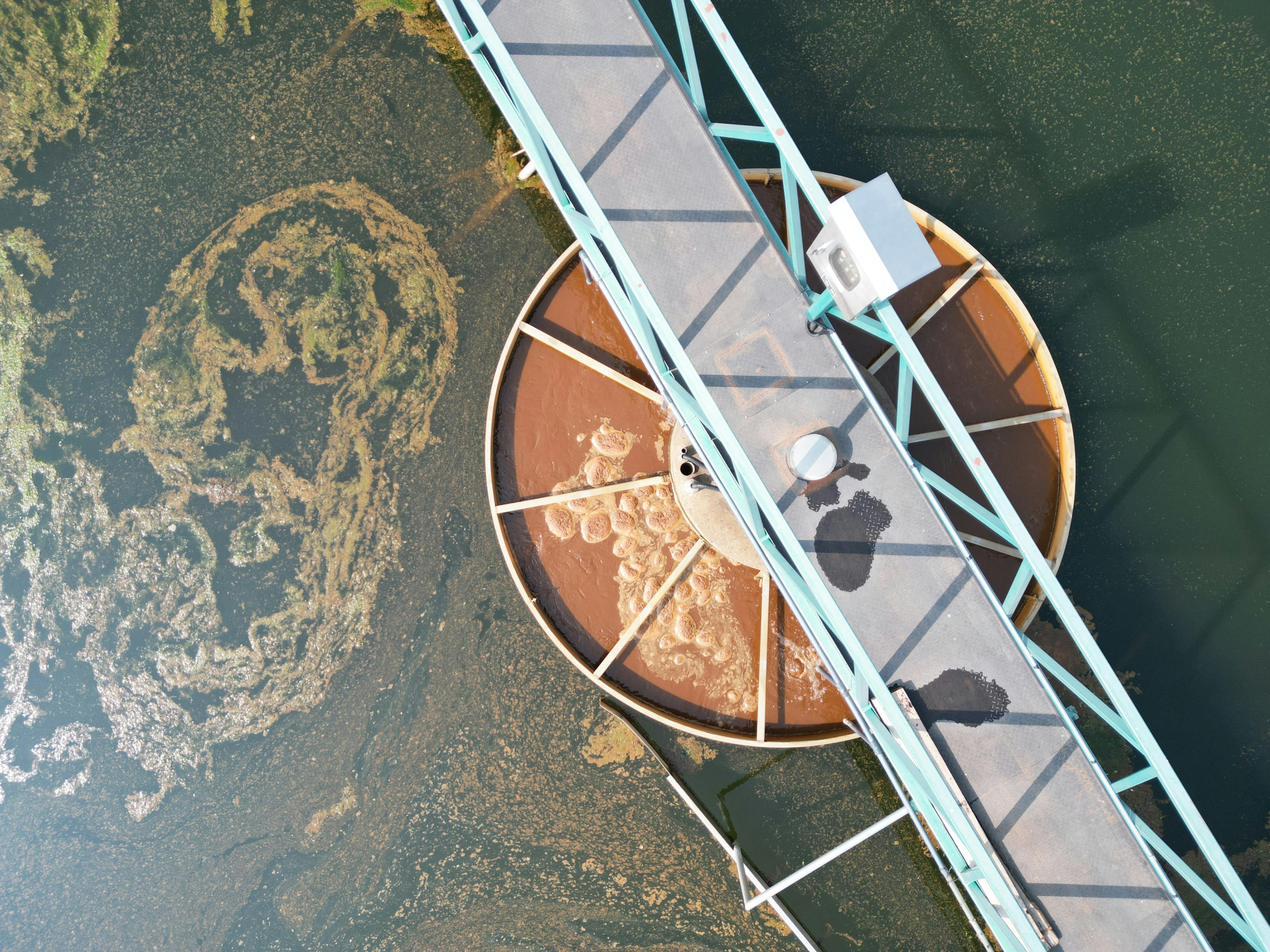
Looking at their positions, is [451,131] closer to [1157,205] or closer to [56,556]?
[56,556]

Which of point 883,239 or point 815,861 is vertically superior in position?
point 883,239

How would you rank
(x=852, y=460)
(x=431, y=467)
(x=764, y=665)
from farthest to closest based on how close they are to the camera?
(x=431, y=467) → (x=764, y=665) → (x=852, y=460)

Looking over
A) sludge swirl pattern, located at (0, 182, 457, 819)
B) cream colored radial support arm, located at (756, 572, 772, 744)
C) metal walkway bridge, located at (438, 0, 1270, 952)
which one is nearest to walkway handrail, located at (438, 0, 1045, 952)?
metal walkway bridge, located at (438, 0, 1270, 952)

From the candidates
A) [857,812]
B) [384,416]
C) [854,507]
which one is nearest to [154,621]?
[384,416]

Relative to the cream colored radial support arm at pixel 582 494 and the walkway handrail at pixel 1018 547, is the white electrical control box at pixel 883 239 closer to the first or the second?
the walkway handrail at pixel 1018 547

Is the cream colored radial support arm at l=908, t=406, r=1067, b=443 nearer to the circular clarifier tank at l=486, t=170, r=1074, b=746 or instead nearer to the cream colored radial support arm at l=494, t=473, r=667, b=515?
the circular clarifier tank at l=486, t=170, r=1074, b=746

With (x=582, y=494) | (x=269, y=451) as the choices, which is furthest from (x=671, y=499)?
(x=269, y=451)

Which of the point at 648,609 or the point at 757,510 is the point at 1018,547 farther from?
the point at 648,609
